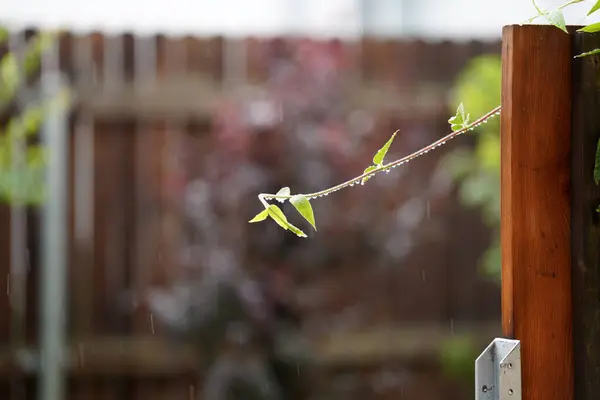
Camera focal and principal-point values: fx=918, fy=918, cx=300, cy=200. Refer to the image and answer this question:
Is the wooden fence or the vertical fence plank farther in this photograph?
the wooden fence

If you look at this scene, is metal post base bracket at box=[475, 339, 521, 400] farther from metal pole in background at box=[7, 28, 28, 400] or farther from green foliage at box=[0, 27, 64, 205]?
metal pole in background at box=[7, 28, 28, 400]

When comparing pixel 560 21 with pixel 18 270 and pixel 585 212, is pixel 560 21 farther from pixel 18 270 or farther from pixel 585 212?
pixel 18 270

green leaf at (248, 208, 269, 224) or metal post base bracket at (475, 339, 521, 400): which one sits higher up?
green leaf at (248, 208, 269, 224)

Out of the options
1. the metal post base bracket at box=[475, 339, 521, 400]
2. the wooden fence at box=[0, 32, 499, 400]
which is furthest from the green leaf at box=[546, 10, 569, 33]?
the wooden fence at box=[0, 32, 499, 400]

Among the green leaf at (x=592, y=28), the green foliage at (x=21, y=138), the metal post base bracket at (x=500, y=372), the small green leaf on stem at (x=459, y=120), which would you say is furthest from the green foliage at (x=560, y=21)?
the green foliage at (x=21, y=138)

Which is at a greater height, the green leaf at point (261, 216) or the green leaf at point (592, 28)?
the green leaf at point (592, 28)

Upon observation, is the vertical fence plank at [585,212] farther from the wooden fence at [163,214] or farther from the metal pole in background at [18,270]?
the metal pole in background at [18,270]

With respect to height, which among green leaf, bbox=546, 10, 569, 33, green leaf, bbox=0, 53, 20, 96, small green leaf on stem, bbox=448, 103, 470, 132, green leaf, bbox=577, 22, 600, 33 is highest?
green leaf, bbox=0, 53, 20, 96

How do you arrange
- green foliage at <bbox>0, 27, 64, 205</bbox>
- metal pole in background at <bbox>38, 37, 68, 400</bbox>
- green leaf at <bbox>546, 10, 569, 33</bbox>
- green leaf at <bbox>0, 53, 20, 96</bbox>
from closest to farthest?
green leaf at <bbox>546, 10, 569, 33</bbox>, green leaf at <bbox>0, 53, 20, 96</bbox>, green foliage at <bbox>0, 27, 64, 205</bbox>, metal pole in background at <bbox>38, 37, 68, 400</bbox>
